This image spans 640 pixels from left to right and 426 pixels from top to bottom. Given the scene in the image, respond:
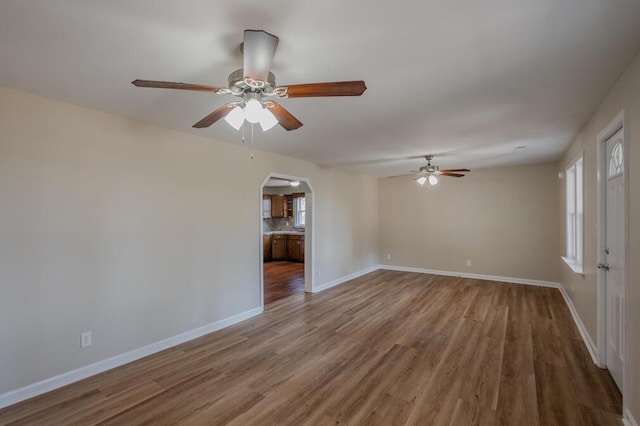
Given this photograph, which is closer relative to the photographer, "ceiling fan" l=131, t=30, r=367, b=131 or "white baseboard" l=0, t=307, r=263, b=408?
"ceiling fan" l=131, t=30, r=367, b=131

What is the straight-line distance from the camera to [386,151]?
4.47 meters

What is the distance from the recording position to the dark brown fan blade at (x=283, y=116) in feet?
6.16

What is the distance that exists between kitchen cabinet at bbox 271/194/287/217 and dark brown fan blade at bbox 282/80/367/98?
8.03 m

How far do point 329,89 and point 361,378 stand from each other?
2.46 metres

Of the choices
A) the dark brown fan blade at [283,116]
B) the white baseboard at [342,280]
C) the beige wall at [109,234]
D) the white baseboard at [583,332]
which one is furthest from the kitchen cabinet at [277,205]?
the dark brown fan blade at [283,116]

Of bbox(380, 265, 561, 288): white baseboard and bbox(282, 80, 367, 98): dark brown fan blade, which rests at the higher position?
bbox(282, 80, 367, 98): dark brown fan blade

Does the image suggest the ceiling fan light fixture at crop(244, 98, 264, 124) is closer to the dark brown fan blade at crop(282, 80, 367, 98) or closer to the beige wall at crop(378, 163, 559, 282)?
the dark brown fan blade at crop(282, 80, 367, 98)

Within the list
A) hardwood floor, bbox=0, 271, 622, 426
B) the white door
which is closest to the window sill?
hardwood floor, bbox=0, 271, 622, 426

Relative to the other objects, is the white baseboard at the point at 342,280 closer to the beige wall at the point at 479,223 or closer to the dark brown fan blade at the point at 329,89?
the beige wall at the point at 479,223

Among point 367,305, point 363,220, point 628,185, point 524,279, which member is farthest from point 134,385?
point 524,279

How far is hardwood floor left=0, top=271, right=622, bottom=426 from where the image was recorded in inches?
86.7

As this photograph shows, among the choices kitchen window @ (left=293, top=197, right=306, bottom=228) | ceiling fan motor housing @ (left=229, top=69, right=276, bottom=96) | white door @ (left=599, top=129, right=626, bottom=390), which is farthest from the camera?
kitchen window @ (left=293, top=197, right=306, bottom=228)

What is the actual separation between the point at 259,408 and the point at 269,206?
760cm

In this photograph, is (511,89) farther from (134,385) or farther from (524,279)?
(524,279)
